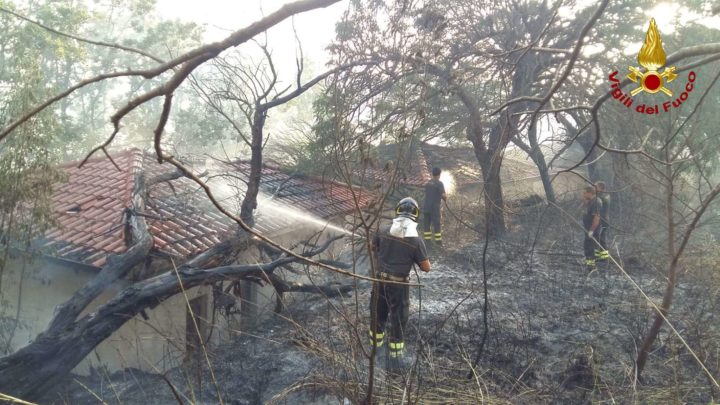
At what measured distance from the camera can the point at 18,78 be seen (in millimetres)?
5590

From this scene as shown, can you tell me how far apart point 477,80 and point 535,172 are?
581 inches

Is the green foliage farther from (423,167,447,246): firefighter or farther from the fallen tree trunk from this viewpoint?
(423,167,447,246): firefighter

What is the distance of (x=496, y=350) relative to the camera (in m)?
5.05

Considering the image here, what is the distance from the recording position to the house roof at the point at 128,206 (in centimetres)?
659

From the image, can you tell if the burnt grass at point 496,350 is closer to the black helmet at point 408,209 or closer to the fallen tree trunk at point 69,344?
the fallen tree trunk at point 69,344

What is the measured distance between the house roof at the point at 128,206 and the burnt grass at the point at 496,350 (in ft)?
5.29

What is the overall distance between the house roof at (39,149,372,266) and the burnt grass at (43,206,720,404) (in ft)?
5.29

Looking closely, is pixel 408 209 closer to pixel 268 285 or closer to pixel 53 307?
pixel 268 285

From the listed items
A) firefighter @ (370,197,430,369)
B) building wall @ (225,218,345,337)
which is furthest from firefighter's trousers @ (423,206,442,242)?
firefighter @ (370,197,430,369)

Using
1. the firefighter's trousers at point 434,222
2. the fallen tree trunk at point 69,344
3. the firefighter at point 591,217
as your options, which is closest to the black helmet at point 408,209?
the fallen tree trunk at point 69,344

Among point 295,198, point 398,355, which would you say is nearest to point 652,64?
point 398,355

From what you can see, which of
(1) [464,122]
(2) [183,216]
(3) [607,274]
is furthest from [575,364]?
(1) [464,122]

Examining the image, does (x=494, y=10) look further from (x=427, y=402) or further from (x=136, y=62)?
(x=136, y=62)

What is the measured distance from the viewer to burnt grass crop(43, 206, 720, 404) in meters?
3.66
